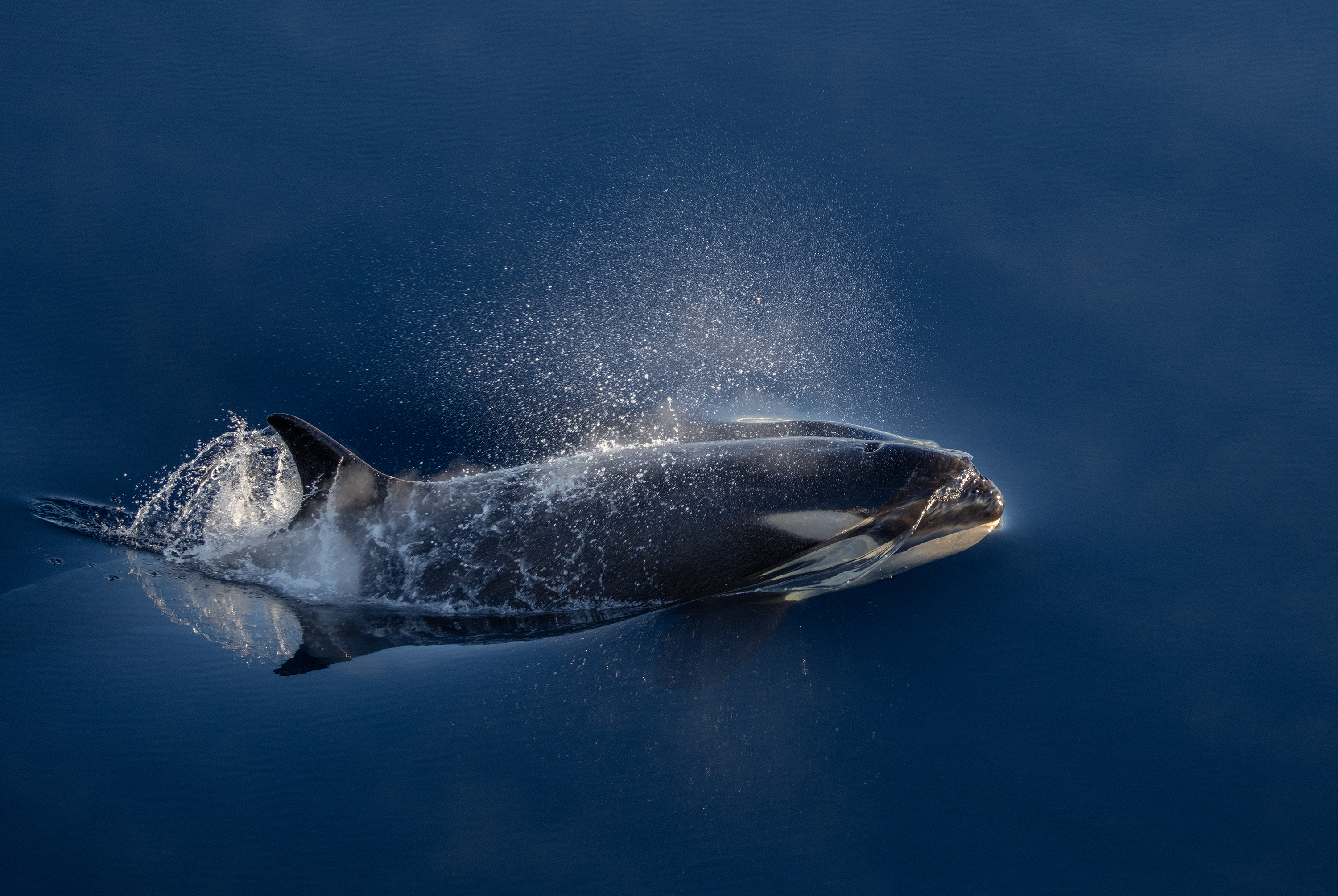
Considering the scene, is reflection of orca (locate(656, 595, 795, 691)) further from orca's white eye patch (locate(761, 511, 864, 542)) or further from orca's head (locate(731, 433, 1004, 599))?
orca's white eye patch (locate(761, 511, 864, 542))

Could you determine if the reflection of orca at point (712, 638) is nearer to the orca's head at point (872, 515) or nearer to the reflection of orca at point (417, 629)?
the reflection of orca at point (417, 629)

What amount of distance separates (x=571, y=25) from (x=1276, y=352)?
8891 mm

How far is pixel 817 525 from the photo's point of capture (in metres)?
6.75

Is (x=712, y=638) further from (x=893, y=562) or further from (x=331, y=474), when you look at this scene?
(x=331, y=474)

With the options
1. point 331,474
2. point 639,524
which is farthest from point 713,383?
point 331,474

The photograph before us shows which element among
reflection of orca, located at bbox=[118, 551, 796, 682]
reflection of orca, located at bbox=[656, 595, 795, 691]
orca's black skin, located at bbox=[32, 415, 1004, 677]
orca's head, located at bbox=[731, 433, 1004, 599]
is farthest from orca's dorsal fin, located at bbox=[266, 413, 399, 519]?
orca's head, located at bbox=[731, 433, 1004, 599]

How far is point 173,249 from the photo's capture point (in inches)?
392

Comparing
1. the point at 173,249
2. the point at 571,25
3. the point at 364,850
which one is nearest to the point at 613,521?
the point at 364,850

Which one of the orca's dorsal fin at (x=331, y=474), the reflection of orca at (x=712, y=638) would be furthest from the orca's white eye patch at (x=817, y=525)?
the orca's dorsal fin at (x=331, y=474)

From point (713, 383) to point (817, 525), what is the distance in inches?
88.1

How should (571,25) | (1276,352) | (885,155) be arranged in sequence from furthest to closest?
(571,25) < (885,155) < (1276,352)

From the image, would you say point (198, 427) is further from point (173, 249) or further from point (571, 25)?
point (571, 25)

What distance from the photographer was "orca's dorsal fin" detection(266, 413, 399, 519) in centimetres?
712

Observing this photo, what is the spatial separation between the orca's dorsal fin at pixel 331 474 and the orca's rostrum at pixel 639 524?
0.01m
